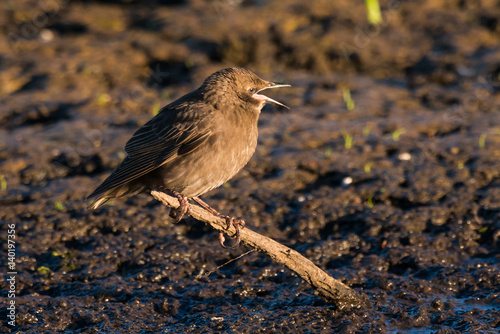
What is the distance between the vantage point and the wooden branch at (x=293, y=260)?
505 cm

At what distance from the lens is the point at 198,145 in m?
5.53

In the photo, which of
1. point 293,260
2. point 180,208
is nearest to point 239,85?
point 180,208

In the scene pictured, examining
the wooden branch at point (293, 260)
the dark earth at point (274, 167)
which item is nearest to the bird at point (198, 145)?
the wooden branch at point (293, 260)

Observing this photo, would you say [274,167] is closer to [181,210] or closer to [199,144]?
[199,144]

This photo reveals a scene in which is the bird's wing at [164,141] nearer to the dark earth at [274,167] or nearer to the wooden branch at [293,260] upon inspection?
the wooden branch at [293,260]

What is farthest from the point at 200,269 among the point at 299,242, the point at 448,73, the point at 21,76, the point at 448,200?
the point at 448,73

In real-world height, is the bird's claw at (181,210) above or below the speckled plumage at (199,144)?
below

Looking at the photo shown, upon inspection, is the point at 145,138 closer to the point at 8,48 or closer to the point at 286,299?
the point at 286,299

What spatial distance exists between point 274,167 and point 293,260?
9.36ft

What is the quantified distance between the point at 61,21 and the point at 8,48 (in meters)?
1.18

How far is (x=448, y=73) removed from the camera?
34.8 feet

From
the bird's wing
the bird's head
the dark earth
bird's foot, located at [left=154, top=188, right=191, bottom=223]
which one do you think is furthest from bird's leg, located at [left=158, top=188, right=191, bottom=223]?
the bird's head

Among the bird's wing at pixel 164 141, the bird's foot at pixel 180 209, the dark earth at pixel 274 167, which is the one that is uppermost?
the bird's wing at pixel 164 141

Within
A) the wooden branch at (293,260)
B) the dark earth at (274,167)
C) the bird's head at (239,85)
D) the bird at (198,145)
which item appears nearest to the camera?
the wooden branch at (293,260)
